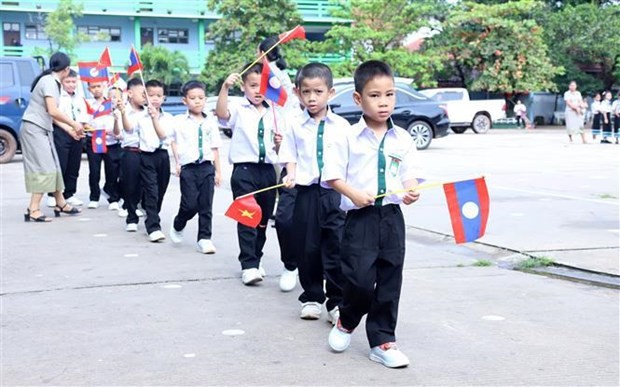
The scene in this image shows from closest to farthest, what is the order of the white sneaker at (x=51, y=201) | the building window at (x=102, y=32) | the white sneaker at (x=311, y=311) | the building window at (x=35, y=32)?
the white sneaker at (x=311, y=311) < the white sneaker at (x=51, y=201) < the building window at (x=35, y=32) < the building window at (x=102, y=32)

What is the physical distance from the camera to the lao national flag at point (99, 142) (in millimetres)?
10087

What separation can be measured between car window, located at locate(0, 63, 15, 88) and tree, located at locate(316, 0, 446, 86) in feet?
65.8

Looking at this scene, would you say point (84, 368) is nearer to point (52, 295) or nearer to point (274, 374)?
point (274, 374)

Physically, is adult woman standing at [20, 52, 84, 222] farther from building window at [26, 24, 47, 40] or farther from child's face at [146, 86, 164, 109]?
building window at [26, 24, 47, 40]

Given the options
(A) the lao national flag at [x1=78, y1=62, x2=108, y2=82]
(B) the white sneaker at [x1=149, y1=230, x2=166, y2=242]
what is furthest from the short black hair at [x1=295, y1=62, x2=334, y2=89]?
(A) the lao national flag at [x1=78, y1=62, x2=108, y2=82]

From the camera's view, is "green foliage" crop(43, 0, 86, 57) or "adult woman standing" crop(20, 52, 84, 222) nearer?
"adult woman standing" crop(20, 52, 84, 222)

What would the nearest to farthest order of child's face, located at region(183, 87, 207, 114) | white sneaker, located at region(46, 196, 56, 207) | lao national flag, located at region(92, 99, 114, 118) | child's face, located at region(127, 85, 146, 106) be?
1. child's face, located at region(183, 87, 207, 114)
2. child's face, located at region(127, 85, 146, 106)
3. lao national flag, located at region(92, 99, 114, 118)
4. white sneaker, located at region(46, 196, 56, 207)

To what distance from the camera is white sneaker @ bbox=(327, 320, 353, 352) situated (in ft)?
14.2

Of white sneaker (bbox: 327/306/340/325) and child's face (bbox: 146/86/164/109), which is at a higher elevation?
child's face (bbox: 146/86/164/109)

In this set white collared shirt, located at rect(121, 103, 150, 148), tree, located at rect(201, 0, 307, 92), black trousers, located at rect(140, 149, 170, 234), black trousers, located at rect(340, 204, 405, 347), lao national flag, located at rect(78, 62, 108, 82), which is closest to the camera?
black trousers, located at rect(340, 204, 405, 347)

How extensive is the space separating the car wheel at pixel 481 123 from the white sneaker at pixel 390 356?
26548mm

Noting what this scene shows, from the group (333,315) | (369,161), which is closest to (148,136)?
(333,315)

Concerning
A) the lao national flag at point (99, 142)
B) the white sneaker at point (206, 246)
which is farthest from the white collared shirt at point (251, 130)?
the lao national flag at point (99, 142)

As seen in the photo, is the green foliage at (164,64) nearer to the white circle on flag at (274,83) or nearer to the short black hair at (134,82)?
the short black hair at (134,82)
